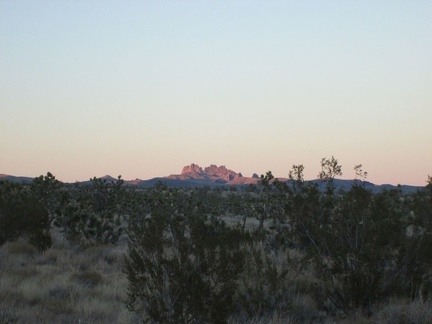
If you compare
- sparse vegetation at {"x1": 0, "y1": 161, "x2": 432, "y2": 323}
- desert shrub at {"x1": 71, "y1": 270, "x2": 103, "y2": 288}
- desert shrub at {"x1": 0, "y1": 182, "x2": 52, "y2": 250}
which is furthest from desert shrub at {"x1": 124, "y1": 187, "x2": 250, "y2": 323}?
desert shrub at {"x1": 0, "y1": 182, "x2": 52, "y2": 250}

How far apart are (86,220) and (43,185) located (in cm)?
386

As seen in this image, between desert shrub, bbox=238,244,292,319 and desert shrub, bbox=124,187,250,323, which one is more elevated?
desert shrub, bbox=124,187,250,323

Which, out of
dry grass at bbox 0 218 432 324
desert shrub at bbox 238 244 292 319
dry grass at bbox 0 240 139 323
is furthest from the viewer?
desert shrub at bbox 238 244 292 319

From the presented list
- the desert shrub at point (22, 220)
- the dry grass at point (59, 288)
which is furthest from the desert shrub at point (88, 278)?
the desert shrub at point (22, 220)

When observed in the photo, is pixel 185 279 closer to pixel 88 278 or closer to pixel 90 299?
pixel 90 299

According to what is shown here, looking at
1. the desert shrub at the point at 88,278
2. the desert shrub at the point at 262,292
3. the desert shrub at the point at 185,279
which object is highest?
the desert shrub at the point at 185,279

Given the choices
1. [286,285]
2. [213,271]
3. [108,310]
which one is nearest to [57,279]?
[108,310]

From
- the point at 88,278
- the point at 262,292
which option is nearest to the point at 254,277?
the point at 262,292

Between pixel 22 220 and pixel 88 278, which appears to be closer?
pixel 88 278

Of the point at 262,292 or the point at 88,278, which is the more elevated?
the point at 262,292

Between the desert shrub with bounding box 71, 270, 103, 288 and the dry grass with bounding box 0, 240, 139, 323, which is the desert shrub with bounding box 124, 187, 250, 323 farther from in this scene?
the desert shrub with bounding box 71, 270, 103, 288

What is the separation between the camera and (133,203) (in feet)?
86.3

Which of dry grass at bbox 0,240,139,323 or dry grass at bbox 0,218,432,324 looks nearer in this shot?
dry grass at bbox 0,218,432,324

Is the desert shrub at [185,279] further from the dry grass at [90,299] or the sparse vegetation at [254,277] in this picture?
the dry grass at [90,299]
